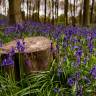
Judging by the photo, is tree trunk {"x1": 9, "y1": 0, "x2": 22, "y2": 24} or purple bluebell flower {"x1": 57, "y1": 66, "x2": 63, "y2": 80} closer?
purple bluebell flower {"x1": 57, "y1": 66, "x2": 63, "y2": 80}

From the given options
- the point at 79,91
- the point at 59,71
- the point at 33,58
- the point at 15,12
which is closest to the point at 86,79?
the point at 79,91

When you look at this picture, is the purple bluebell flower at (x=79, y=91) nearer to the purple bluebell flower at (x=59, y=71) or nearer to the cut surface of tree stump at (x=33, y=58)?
the purple bluebell flower at (x=59, y=71)

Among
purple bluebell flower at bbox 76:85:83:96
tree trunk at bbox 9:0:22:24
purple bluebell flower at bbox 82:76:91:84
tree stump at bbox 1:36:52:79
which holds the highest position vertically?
tree trunk at bbox 9:0:22:24

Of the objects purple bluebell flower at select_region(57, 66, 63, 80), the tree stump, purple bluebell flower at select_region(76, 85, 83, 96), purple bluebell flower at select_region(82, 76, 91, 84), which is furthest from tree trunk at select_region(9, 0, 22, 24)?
purple bluebell flower at select_region(76, 85, 83, 96)

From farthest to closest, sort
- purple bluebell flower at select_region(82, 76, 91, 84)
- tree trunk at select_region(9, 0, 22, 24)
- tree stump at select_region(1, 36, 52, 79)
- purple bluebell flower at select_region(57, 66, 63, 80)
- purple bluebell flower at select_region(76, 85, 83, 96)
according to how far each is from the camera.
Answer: tree trunk at select_region(9, 0, 22, 24) < tree stump at select_region(1, 36, 52, 79) < purple bluebell flower at select_region(57, 66, 63, 80) < purple bluebell flower at select_region(82, 76, 91, 84) < purple bluebell flower at select_region(76, 85, 83, 96)

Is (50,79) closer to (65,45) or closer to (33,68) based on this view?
(33,68)

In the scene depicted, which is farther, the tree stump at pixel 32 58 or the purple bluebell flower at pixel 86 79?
the tree stump at pixel 32 58

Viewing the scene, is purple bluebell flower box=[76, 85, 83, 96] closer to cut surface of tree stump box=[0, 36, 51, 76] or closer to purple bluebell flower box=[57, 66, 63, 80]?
purple bluebell flower box=[57, 66, 63, 80]

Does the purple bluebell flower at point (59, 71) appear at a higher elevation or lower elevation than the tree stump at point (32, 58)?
lower

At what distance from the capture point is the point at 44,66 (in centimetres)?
495

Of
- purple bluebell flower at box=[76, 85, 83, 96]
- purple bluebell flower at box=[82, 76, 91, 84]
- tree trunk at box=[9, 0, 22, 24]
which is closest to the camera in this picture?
purple bluebell flower at box=[76, 85, 83, 96]

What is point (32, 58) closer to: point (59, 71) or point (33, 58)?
point (33, 58)

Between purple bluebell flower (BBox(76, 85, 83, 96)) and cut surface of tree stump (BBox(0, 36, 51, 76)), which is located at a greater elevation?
cut surface of tree stump (BBox(0, 36, 51, 76))

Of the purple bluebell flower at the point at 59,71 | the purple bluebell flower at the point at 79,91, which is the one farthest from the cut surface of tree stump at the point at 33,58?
the purple bluebell flower at the point at 79,91
